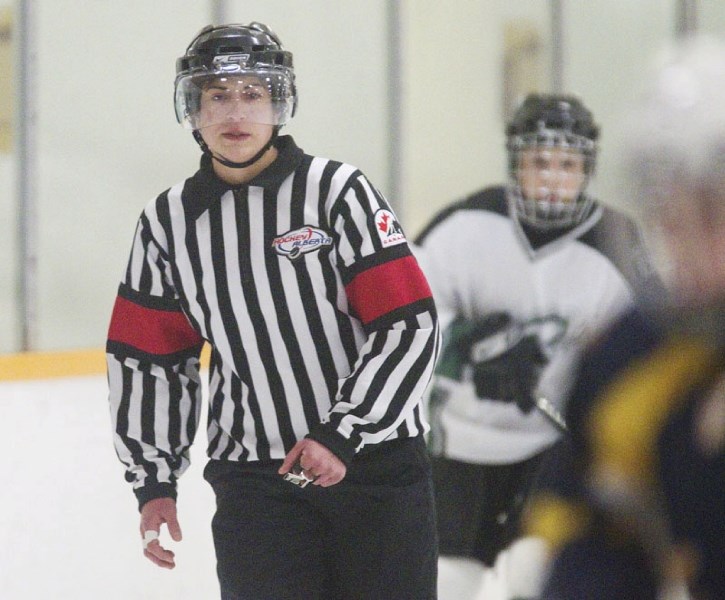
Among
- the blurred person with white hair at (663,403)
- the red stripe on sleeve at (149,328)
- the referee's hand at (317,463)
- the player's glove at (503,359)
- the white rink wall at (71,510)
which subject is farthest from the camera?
the white rink wall at (71,510)

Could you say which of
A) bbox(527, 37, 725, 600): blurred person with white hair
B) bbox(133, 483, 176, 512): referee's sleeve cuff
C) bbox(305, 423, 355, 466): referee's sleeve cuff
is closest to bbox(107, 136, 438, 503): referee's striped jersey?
bbox(305, 423, 355, 466): referee's sleeve cuff

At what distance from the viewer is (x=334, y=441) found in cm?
180

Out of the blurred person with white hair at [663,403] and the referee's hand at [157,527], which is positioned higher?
the blurred person with white hair at [663,403]

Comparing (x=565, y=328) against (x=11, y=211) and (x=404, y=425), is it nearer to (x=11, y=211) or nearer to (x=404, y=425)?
(x=404, y=425)

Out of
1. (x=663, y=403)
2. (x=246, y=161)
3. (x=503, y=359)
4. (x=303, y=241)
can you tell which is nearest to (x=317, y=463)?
(x=303, y=241)

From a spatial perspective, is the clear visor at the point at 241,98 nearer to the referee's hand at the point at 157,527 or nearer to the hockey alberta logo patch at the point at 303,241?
the hockey alberta logo patch at the point at 303,241

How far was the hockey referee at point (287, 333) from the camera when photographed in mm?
1851

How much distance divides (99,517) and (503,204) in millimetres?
1206

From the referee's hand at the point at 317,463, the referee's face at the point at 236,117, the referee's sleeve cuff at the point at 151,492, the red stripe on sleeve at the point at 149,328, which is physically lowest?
the referee's sleeve cuff at the point at 151,492

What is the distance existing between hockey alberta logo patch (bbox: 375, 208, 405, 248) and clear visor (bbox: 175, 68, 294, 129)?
8.6 inches

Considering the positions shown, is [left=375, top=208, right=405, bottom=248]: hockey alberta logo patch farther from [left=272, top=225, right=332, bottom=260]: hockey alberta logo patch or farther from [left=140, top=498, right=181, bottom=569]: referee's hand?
[left=140, top=498, right=181, bottom=569]: referee's hand

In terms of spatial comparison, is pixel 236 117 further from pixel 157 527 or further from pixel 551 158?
pixel 551 158

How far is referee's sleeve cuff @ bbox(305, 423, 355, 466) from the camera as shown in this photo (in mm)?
1792

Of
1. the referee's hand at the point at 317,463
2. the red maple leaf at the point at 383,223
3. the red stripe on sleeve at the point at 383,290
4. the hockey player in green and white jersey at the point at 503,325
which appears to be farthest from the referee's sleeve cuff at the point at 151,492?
the hockey player in green and white jersey at the point at 503,325
